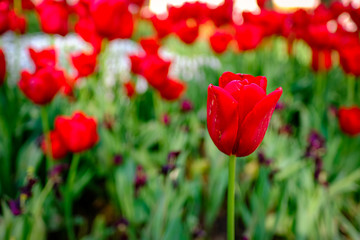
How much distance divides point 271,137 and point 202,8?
4.88ft

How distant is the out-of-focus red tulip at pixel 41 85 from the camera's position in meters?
1.08

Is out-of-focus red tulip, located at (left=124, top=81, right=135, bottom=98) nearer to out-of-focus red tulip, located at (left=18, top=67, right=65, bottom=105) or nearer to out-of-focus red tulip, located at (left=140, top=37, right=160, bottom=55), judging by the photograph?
out-of-focus red tulip, located at (left=140, top=37, right=160, bottom=55)

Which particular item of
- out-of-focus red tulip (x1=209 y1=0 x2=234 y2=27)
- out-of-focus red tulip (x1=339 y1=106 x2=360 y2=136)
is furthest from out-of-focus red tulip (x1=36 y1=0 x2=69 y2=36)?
out-of-focus red tulip (x1=339 y1=106 x2=360 y2=136)

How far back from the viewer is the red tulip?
0.52m

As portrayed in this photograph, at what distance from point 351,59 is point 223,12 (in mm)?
1155

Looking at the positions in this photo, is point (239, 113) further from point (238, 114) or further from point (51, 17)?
point (51, 17)

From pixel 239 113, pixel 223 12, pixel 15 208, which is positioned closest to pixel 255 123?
pixel 239 113

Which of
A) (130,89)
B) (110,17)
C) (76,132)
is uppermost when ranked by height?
(110,17)

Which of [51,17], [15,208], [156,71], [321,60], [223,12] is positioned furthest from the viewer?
[223,12]

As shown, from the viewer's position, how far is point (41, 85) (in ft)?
3.54

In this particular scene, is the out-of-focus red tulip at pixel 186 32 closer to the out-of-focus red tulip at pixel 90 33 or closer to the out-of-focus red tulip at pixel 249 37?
the out-of-focus red tulip at pixel 249 37

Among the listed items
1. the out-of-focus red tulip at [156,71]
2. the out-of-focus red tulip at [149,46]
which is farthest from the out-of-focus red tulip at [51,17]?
the out-of-focus red tulip at [156,71]

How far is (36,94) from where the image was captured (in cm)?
108

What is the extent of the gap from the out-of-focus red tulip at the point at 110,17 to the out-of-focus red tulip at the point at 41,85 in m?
0.50
